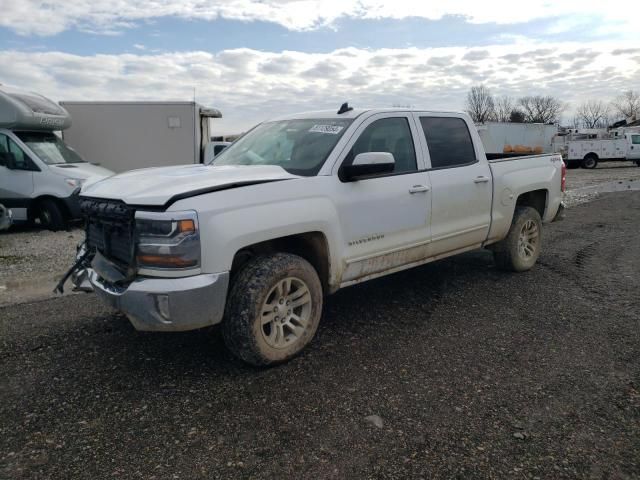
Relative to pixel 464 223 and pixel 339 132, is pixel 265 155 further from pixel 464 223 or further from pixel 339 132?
pixel 464 223

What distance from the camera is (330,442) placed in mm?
2824

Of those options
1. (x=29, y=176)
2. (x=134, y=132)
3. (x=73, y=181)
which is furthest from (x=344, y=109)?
(x=134, y=132)

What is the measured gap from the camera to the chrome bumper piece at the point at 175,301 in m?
3.18

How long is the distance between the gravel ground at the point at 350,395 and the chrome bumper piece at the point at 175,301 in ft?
1.64

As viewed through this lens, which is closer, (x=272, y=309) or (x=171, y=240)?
(x=171, y=240)

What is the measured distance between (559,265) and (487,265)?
94 centimetres

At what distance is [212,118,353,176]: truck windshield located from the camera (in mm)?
4164

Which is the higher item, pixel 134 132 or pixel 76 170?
pixel 134 132

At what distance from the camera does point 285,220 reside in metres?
3.62

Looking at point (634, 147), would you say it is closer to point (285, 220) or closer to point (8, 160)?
point (8, 160)

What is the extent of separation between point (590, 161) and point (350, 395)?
33.3 metres

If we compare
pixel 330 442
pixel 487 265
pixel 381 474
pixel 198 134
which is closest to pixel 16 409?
pixel 330 442

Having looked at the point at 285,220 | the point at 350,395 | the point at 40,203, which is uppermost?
the point at 285,220

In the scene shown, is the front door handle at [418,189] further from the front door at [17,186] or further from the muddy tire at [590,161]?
the muddy tire at [590,161]
